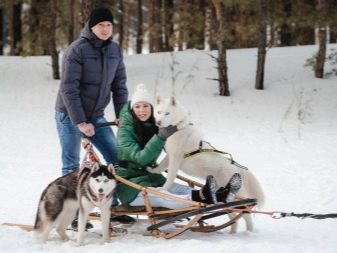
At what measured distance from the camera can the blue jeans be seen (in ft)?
16.4

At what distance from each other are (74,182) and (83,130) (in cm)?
46

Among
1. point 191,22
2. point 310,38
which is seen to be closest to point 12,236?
point 191,22

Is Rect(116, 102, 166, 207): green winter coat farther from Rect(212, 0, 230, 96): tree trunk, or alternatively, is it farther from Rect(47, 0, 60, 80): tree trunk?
Rect(47, 0, 60, 80): tree trunk

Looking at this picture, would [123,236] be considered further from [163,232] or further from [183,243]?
[183,243]

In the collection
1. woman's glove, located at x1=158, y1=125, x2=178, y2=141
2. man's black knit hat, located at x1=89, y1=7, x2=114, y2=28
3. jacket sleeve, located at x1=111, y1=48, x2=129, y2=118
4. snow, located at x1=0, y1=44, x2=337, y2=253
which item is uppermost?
man's black knit hat, located at x1=89, y1=7, x2=114, y2=28

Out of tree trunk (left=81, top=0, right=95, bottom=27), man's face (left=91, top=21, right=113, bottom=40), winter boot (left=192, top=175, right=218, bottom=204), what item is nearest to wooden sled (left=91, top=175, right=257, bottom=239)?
winter boot (left=192, top=175, right=218, bottom=204)

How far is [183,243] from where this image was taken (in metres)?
4.16

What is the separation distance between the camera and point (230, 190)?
4332 mm

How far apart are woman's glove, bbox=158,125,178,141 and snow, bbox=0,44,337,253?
839 mm

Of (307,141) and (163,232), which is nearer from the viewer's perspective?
(163,232)

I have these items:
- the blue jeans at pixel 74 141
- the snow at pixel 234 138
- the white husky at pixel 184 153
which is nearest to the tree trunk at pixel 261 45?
the snow at pixel 234 138

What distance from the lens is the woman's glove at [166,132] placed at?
4414mm

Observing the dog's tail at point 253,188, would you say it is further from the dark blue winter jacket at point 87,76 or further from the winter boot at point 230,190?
the dark blue winter jacket at point 87,76

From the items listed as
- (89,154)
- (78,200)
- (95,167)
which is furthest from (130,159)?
(78,200)
